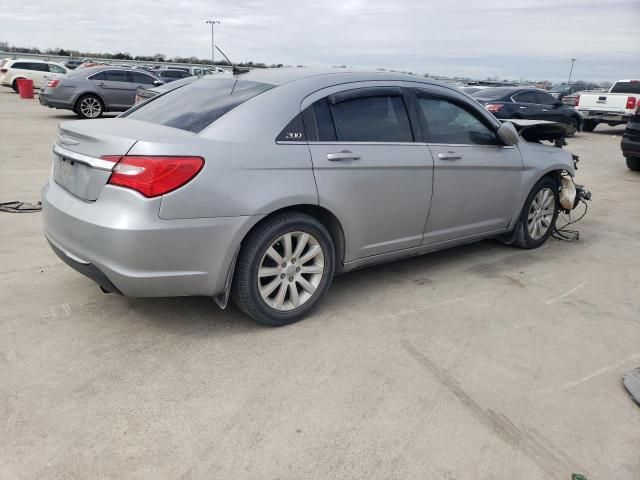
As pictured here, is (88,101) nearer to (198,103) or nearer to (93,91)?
(93,91)

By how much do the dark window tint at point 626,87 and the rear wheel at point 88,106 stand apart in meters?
16.7

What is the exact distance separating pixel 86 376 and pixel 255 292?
3.38 feet

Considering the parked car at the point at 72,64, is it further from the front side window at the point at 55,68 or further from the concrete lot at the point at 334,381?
the concrete lot at the point at 334,381

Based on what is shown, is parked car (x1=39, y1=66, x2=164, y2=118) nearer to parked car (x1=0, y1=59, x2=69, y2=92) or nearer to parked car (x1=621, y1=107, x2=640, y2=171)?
parked car (x1=0, y1=59, x2=69, y2=92)

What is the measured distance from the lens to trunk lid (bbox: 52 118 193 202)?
→ 3008 mm

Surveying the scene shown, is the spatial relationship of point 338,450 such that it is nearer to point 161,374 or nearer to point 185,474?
point 185,474

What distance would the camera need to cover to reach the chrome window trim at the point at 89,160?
9.79 feet

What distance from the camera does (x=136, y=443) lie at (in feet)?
7.77

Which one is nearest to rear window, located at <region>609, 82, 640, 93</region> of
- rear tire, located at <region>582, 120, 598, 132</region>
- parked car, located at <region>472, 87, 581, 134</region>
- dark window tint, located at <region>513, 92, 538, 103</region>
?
rear tire, located at <region>582, 120, 598, 132</region>

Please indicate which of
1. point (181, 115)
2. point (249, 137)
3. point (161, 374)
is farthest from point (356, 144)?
point (161, 374)

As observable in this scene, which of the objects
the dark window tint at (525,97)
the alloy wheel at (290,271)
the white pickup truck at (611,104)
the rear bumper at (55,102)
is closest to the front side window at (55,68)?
the rear bumper at (55,102)

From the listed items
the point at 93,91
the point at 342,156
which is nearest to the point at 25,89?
the point at 93,91

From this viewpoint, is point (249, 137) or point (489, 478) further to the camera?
point (249, 137)

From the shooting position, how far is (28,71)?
26.2 m
